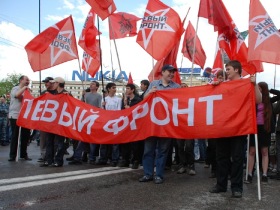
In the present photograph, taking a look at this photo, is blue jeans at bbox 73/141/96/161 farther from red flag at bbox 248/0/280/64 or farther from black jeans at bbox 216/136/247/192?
red flag at bbox 248/0/280/64

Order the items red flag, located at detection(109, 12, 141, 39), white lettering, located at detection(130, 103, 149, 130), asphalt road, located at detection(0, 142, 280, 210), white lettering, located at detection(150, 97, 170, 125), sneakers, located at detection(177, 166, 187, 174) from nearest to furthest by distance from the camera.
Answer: asphalt road, located at detection(0, 142, 280, 210) < white lettering, located at detection(150, 97, 170, 125) < white lettering, located at detection(130, 103, 149, 130) < sneakers, located at detection(177, 166, 187, 174) < red flag, located at detection(109, 12, 141, 39)

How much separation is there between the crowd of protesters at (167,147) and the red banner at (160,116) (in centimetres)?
17

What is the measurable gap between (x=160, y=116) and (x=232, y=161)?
5.17ft

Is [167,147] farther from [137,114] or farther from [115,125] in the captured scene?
[115,125]

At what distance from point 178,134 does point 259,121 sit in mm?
1668

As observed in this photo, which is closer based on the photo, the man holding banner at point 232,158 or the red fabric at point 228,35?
the man holding banner at point 232,158

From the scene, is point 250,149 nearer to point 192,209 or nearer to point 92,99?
point 192,209

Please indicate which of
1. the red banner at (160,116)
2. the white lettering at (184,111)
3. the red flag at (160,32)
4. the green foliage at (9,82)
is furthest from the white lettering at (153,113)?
the green foliage at (9,82)

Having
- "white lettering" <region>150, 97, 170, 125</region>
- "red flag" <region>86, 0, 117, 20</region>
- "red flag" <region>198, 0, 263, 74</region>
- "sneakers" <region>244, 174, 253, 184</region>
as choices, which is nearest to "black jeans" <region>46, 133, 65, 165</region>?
"white lettering" <region>150, 97, 170, 125</region>

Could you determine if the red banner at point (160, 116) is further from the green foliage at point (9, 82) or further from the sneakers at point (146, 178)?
the green foliage at point (9, 82)

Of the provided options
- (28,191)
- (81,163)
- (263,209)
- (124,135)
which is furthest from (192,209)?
(81,163)

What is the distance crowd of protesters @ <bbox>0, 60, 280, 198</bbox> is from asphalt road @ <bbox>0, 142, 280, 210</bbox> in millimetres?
308

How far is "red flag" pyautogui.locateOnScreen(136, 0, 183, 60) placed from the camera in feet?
25.7

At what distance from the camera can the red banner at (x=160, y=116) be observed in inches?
197
